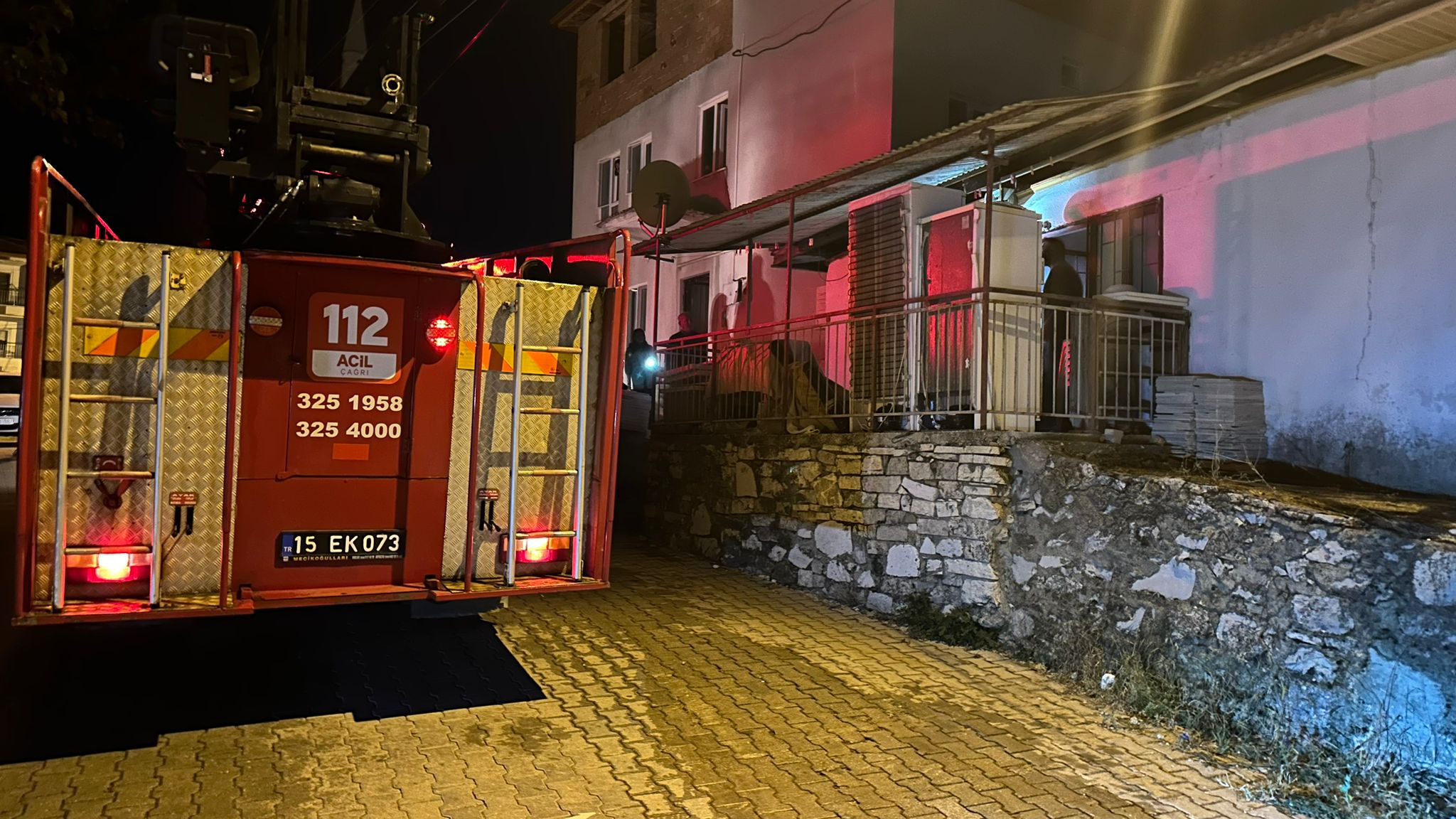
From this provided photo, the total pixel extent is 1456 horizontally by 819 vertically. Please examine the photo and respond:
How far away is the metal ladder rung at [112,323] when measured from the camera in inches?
163

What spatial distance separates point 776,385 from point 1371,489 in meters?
5.41

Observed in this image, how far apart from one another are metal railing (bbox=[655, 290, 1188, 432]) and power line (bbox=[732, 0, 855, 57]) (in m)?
6.03

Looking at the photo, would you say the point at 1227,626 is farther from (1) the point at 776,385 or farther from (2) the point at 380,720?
(1) the point at 776,385

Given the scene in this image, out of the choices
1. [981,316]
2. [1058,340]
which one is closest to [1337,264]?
[1058,340]

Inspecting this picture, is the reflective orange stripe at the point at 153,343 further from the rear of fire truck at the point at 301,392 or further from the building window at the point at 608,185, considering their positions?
the building window at the point at 608,185

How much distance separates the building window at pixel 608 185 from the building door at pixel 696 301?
10.3 feet

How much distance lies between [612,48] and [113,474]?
18773mm

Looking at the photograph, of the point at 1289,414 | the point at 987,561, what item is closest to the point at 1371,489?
the point at 1289,414

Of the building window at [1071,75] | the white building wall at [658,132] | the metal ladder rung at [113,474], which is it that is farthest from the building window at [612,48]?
the metal ladder rung at [113,474]

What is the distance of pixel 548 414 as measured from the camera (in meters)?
5.26

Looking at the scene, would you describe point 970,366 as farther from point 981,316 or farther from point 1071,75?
point 1071,75

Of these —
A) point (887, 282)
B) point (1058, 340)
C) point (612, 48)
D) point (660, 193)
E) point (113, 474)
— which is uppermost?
point (612, 48)

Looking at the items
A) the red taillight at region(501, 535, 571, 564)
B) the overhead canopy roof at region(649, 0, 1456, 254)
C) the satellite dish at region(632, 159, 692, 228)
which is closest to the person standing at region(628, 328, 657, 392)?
the satellite dish at region(632, 159, 692, 228)

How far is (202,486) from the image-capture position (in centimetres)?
448
